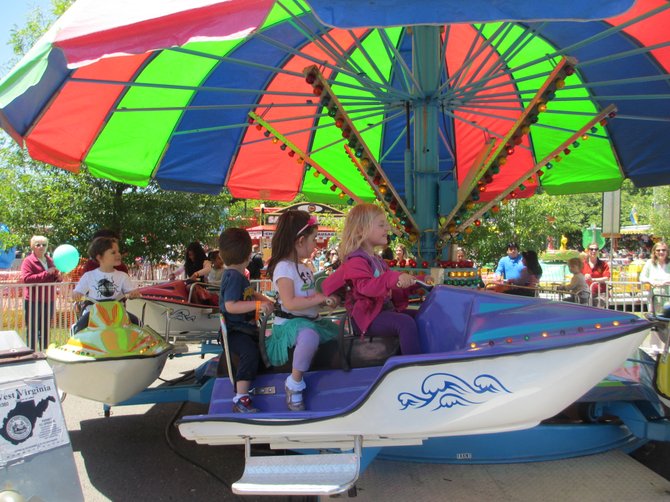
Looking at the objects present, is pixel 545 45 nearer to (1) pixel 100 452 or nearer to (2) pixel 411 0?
(2) pixel 411 0

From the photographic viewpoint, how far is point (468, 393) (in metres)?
2.66

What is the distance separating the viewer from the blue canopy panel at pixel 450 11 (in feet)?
8.18

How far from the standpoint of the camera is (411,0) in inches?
100

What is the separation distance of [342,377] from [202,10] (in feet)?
6.56

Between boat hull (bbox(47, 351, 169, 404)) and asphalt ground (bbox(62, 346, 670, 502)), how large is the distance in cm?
56

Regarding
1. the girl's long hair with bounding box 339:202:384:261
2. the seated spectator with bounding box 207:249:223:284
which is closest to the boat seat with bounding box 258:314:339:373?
the girl's long hair with bounding box 339:202:384:261

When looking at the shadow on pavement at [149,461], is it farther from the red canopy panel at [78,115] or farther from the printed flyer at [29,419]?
the red canopy panel at [78,115]

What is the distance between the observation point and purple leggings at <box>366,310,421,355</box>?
317cm

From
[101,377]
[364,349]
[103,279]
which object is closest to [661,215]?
[103,279]

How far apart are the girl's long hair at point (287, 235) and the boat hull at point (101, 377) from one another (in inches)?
47.8

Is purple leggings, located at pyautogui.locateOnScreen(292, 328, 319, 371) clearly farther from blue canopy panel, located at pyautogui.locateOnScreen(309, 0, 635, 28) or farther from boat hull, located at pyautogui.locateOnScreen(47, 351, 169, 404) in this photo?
blue canopy panel, located at pyautogui.locateOnScreen(309, 0, 635, 28)

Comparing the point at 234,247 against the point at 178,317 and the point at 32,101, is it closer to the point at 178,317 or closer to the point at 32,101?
the point at 32,101

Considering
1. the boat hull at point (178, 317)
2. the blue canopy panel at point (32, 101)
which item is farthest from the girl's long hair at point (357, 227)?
the boat hull at point (178, 317)

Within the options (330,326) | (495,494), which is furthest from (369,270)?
(495,494)
